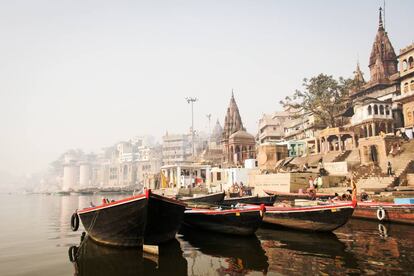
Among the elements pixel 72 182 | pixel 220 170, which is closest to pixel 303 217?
pixel 220 170

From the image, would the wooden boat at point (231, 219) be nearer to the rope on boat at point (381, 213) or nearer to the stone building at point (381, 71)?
the rope on boat at point (381, 213)

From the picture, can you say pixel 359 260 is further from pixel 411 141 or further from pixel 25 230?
pixel 411 141

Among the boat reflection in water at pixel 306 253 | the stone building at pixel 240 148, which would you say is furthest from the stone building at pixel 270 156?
the boat reflection in water at pixel 306 253

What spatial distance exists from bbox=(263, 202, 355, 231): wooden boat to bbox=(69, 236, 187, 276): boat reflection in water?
6.16 meters

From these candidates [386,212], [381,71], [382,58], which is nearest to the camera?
[386,212]

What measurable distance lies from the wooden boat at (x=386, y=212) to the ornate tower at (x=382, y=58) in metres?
41.2

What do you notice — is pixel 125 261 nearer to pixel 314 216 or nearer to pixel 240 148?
pixel 314 216

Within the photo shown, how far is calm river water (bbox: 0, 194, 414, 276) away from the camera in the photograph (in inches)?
400

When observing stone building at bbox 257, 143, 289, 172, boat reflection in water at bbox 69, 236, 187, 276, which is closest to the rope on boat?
boat reflection in water at bbox 69, 236, 187, 276

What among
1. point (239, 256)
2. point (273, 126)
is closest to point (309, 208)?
point (239, 256)

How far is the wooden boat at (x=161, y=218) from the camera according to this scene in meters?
12.2

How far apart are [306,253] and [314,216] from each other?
170 inches

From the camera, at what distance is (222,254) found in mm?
12422

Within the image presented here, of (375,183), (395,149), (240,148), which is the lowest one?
(375,183)
